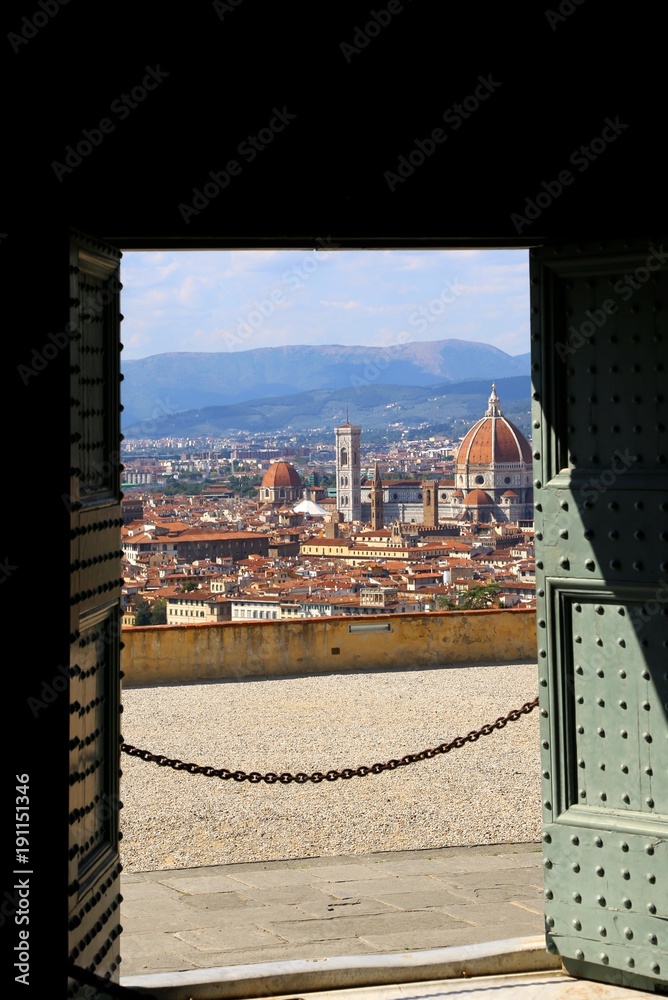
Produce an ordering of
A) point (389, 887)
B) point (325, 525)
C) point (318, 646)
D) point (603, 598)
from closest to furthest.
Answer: point (603, 598), point (389, 887), point (318, 646), point (325, 525)

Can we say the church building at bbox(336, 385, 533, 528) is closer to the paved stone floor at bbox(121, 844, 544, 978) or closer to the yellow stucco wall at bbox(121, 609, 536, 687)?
the yellow stucco wall at bbox(121, 609, 536, 687)

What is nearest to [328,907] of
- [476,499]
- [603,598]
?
[603,598]

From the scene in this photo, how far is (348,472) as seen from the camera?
2997 inches

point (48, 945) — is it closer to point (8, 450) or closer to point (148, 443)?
point (8, 450)

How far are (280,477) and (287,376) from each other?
75777mm

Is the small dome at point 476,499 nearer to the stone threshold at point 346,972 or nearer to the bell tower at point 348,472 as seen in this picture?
the bell tower at point 348,472

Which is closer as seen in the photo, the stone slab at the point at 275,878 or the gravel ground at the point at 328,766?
the stone slab at the point at 275,878

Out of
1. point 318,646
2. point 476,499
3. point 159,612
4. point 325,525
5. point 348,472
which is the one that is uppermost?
point 348,472

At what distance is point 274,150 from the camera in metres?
3.01

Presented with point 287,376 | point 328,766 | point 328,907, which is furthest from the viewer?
point 287,376

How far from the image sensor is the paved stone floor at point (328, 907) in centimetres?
351

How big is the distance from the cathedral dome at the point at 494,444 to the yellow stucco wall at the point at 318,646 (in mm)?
60799

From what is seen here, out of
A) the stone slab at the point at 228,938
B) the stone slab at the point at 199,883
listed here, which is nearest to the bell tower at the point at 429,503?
the stone slab at the point at 199,883

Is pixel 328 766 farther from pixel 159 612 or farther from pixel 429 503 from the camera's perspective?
pixel 429 503
